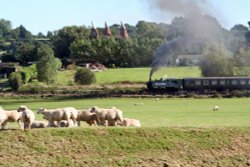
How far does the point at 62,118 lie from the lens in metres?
30.2

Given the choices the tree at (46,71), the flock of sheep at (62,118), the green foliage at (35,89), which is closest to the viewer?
the flock of sheep at (62,118)

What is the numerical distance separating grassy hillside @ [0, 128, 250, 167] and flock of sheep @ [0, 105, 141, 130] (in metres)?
0.96

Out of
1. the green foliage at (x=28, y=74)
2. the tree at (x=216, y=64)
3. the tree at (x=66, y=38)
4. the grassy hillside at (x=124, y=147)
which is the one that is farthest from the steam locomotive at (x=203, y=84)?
the tree at (x=66, y=38)

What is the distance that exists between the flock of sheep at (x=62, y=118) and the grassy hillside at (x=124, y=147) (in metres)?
0.96

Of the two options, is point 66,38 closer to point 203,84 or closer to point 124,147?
point 203,84

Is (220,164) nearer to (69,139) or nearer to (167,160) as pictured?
(167,160)

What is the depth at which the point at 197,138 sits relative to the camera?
28.3 metres

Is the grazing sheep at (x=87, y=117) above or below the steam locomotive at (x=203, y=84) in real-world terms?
below

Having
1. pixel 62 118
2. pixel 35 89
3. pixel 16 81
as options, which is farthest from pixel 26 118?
pixel 16 81

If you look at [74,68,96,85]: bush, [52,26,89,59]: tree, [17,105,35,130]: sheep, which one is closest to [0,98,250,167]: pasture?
[17,105,35,130]: sheep

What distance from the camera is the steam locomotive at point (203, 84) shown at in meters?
73.6

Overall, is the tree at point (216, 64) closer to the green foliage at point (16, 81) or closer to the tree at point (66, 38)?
the green foliage at point (16, 81)

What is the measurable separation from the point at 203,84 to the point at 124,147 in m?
48.1

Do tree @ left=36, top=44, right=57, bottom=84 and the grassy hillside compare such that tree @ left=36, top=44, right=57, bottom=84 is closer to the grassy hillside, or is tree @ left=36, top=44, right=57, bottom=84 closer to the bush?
the bush
